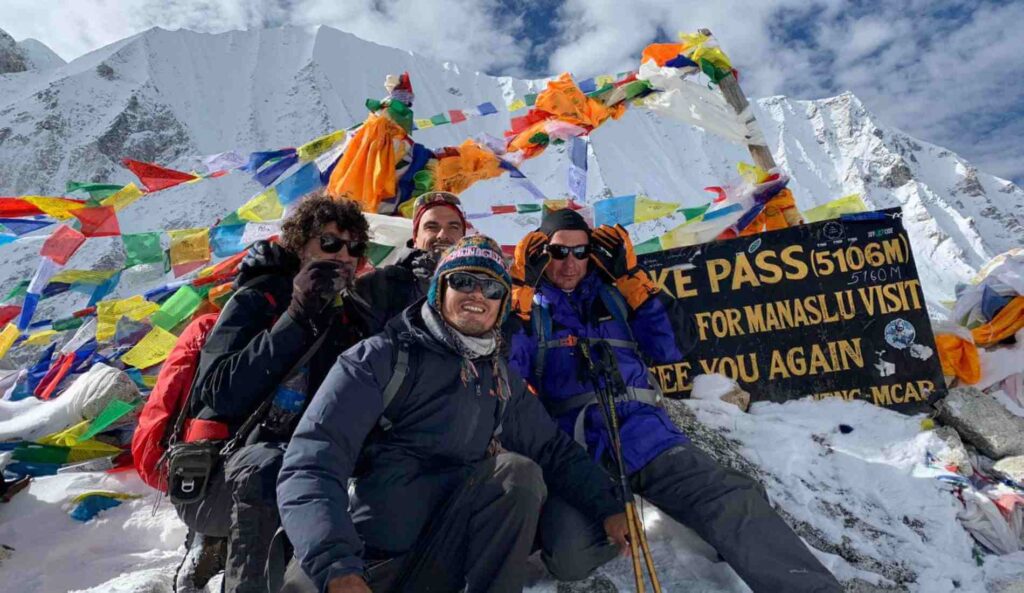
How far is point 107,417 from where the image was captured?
412 centimetres

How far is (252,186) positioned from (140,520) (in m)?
111

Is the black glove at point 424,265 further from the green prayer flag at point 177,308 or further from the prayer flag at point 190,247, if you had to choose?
the prayer flag at point 190,247

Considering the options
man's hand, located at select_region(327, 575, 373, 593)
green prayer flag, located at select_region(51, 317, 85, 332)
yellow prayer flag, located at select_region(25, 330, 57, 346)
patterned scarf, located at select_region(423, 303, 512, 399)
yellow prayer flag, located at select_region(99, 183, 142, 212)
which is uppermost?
yellow prayer flag, located at select_region(99, 183, 142, 212)

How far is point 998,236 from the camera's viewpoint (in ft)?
475

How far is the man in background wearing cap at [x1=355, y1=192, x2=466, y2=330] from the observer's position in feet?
9.14

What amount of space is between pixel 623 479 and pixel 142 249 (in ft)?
18.0

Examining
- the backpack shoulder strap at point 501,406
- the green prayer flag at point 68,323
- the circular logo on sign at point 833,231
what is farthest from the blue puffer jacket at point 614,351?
the green prayer flag at point 68,323

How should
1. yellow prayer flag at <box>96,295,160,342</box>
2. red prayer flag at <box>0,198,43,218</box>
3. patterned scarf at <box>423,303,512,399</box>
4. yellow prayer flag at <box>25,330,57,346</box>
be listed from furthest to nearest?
yellow prayer flag at <box>25,330,57,346</box> < yellow prayer flag at <box>96,295,160,342</box> < red prayer flag at <box>0,198,43,218</box> < patterned scarf at <box>423,303,512,399</box>

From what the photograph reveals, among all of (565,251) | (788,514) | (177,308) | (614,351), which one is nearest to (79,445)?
(177,308)

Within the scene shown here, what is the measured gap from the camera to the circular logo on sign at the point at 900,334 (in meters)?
4.61

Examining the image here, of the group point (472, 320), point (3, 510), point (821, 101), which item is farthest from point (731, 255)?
point (821, 101)

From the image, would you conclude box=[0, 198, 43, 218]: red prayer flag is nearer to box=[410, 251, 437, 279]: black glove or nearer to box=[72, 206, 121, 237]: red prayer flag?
box=[72, 206, 121, 237]: red prayer flag

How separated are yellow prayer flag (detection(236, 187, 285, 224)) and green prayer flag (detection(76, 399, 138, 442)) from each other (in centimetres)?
214

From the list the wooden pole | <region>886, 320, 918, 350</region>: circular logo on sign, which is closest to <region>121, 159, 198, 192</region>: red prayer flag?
the wooden pole
